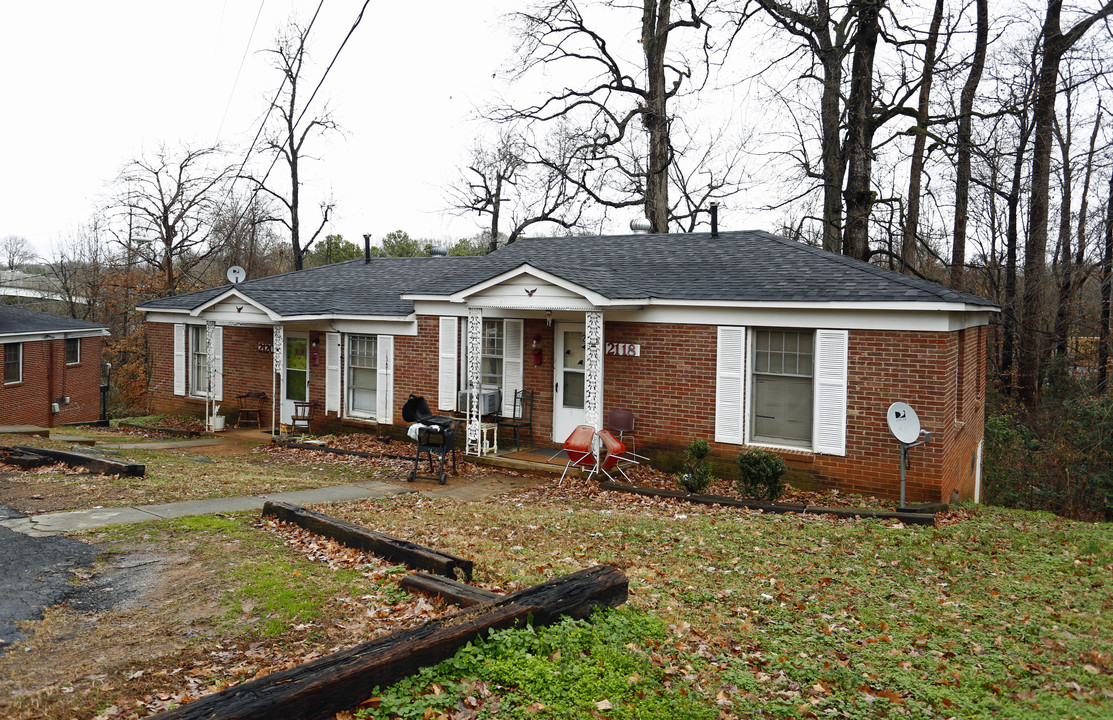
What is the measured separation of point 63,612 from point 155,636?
1.06m

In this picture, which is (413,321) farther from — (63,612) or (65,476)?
(63,612)

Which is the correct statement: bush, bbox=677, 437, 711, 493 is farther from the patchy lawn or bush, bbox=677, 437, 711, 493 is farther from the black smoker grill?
the black smoker grill

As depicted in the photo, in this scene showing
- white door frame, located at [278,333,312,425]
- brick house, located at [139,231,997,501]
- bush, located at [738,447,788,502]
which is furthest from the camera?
white door frame, located at [278,333,312,425]

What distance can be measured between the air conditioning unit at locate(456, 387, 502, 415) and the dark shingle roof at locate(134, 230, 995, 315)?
2.13m

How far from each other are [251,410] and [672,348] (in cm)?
1189

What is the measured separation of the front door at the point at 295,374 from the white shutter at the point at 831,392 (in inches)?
477

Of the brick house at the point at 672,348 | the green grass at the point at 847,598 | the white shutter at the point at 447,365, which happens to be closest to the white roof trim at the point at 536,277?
→ the brick house at the point at 672,348

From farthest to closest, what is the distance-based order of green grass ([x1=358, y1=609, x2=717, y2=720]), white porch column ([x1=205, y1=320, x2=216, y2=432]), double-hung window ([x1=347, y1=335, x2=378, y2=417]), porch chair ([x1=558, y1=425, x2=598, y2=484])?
white porch column ([x1=205, y1=320, x2=216, y2=432]), double-hung window ([x1=347, y1=335, x2=378, y2=417]), porch chair ([x1=558, y1=425, x2=598, y2=484]), green grass ([x1=358, y1=609, x2=717, y2=720])

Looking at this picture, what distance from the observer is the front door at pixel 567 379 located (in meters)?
14.5

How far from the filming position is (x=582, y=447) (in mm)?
12359

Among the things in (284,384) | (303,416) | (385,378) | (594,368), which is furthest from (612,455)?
(284,384)

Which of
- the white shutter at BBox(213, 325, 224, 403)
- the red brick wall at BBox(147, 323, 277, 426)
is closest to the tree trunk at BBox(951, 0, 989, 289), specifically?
the red brick wall at BBox(147, 323, 277, 426)

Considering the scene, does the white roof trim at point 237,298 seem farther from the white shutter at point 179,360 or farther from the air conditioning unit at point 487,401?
the air conditioning unit at point 487,401

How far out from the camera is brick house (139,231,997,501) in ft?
36.2
